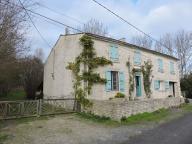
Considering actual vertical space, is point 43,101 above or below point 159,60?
below

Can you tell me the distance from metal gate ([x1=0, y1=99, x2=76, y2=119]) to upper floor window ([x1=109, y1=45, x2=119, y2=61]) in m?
5.93

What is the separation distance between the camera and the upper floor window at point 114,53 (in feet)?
64.1

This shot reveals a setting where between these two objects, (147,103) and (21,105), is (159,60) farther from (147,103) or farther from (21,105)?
(21,105)

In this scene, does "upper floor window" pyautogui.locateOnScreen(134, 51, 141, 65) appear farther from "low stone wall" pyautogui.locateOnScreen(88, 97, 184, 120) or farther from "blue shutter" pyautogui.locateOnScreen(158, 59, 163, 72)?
"low stone wall" pyautogui.locateOnScreen(88, 97, 184, 120)

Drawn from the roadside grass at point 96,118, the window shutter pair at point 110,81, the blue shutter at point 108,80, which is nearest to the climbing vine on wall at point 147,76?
the window shutter pair at point 110,81

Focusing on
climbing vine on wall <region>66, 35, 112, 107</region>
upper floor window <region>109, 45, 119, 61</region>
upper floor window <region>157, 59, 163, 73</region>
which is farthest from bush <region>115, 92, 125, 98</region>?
upper floor window <region>157, 59, 163, 73</region>

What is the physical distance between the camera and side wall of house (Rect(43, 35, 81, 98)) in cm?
1831

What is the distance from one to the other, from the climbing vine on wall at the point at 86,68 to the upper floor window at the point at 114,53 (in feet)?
4.40

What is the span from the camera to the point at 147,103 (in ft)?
59.1

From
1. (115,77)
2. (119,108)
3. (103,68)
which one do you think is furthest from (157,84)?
(119,108)

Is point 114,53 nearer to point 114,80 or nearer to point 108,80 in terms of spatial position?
point 114,80

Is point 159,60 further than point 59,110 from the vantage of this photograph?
Yes

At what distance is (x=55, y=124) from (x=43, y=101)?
A: 220 cm

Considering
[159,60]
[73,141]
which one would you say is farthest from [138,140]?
[159,60]
